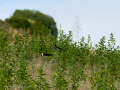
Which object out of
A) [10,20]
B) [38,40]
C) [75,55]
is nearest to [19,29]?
[10,20]

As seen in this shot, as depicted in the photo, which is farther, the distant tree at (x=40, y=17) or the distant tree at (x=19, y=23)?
the distant tree at (x=40, y=17)

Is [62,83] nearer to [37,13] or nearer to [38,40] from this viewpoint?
[38,40]

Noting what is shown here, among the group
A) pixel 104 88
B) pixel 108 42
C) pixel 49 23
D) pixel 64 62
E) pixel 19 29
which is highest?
pixel 49 23

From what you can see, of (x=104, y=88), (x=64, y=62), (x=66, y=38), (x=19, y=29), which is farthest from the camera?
(x=19, y=29)

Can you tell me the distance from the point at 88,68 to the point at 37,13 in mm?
9785

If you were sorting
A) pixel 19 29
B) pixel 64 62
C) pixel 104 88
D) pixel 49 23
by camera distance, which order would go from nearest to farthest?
pixel 104 88, pixel 64 62, pixel 19 29, pixel 49 23

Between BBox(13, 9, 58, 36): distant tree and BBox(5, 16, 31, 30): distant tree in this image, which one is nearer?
BBox(5, 16, 31, 30): distant tree

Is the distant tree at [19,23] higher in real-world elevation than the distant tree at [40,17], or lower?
lower

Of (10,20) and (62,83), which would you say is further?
(10,20)

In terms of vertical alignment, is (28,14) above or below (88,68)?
above

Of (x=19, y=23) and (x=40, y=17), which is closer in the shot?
(x=19, y=23)

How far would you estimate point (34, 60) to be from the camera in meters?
7.65

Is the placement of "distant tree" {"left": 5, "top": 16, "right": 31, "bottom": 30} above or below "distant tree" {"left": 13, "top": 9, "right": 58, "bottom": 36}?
below

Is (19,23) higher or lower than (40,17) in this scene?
lower
